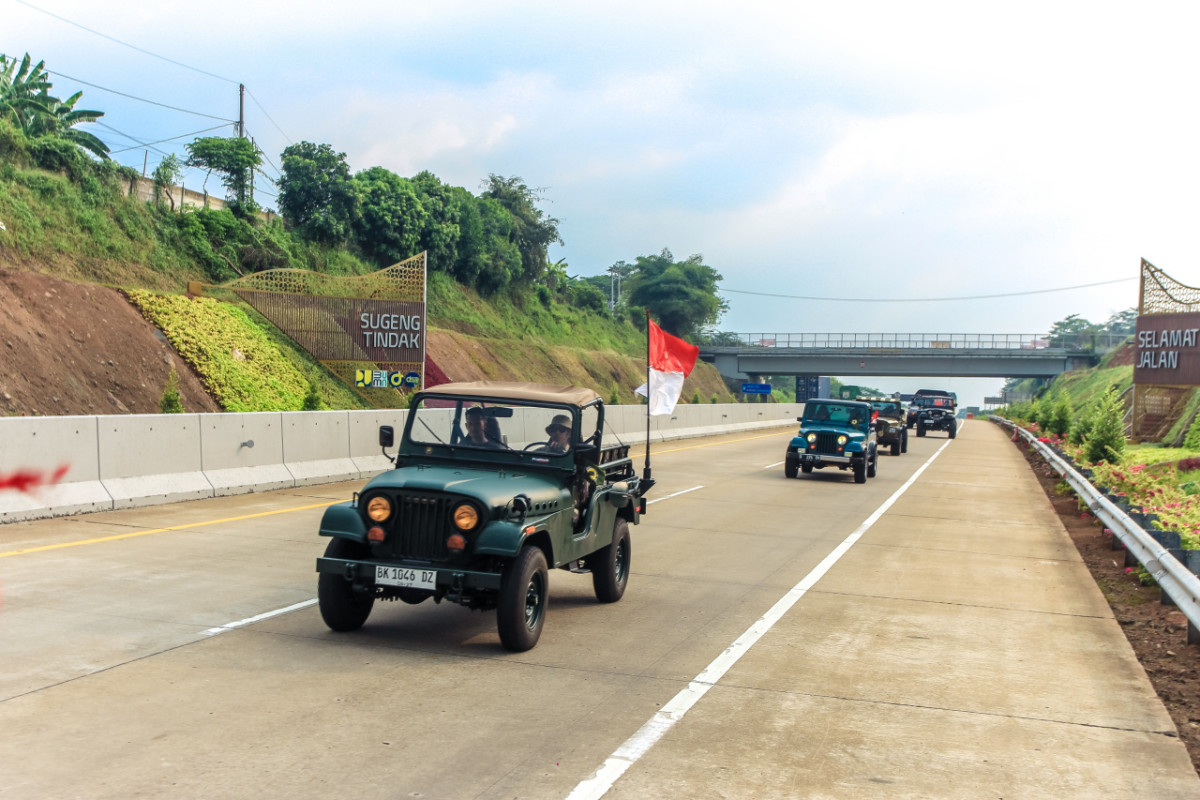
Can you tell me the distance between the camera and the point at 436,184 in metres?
55.7

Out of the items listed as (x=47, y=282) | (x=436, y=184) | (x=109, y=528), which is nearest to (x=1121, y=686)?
(x=109, y=528)

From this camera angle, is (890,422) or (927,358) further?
(927,358)

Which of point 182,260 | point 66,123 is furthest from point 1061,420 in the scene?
point 66,123

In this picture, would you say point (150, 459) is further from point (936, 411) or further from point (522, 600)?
point (936, 411)

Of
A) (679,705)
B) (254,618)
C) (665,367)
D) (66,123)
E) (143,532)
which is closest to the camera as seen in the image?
(679,705)

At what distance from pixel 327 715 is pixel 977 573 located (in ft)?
27.4

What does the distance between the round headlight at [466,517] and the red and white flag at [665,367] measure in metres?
6.71

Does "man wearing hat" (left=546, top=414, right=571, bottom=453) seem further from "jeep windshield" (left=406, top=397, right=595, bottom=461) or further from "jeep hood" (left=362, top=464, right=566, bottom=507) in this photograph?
"jeep hood" (left=362, top=464, right=566, bottom=507)

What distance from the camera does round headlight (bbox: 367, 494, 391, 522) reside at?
7109 mm

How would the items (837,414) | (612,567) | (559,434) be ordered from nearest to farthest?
(559,434)
(612,567)
(837,414)

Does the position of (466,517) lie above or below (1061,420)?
above

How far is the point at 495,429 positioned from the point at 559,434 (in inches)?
20.4

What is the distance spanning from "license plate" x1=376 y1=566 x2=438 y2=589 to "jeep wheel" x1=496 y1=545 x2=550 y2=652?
1.56 ft

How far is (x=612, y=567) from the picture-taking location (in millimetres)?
9117
